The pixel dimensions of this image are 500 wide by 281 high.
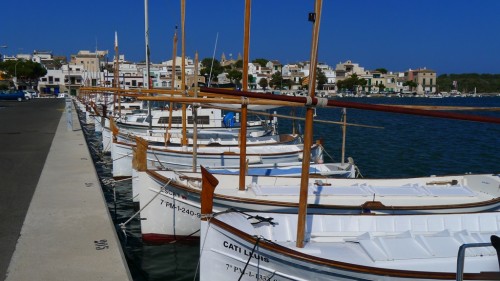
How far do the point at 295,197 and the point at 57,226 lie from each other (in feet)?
15.0

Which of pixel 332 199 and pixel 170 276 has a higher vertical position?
pixel 332 199

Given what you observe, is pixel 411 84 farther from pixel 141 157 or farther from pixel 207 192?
pixel 207 192

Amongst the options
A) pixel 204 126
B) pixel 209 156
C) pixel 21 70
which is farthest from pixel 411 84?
pixel 209 156

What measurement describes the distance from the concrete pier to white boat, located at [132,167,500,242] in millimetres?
1152

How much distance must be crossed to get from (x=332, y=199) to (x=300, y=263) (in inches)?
154

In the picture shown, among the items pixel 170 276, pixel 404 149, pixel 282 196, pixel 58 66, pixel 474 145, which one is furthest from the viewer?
pixel 58 66

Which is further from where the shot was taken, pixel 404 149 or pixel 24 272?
pixel 404 149

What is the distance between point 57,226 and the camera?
9.31 meters

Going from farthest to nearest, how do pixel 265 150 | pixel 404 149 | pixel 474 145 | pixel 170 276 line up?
pixel 474 145 < pixel 404 149 < pixel 265 150 < pixel 170 276

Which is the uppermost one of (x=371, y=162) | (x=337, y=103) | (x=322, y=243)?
(x=337, y=103)

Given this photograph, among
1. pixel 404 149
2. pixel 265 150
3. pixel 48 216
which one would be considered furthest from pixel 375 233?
pixel 404 149

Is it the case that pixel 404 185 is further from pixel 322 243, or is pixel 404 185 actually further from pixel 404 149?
pixel 404 149

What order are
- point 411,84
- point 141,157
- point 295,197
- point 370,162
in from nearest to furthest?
point 295,197 → point 141,157 → point 370,162 → point 411,84

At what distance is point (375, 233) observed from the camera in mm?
7793
